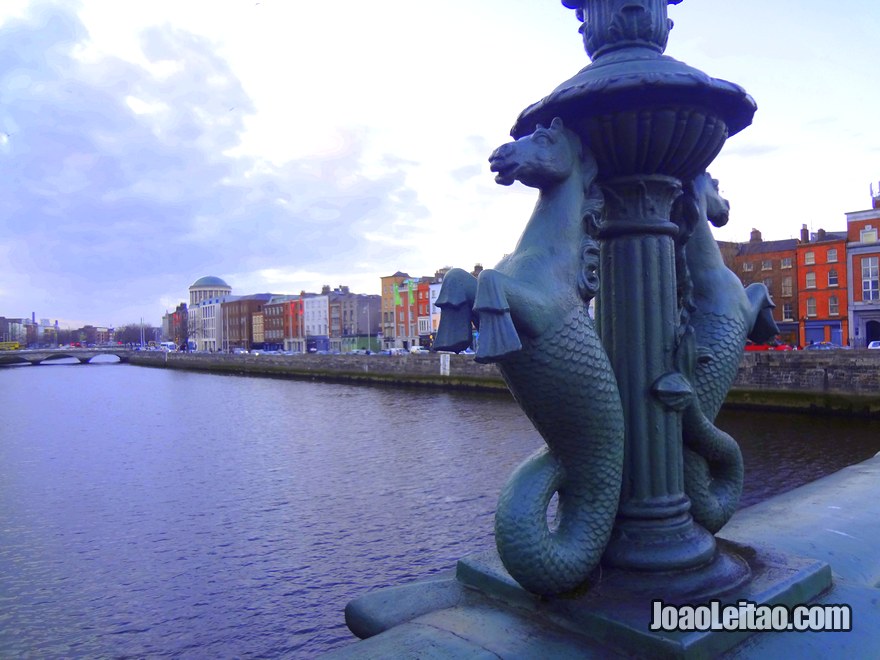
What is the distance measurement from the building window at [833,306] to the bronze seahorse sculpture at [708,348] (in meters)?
36.9

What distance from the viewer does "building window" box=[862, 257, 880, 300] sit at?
32.9 metres

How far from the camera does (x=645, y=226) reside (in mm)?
2541

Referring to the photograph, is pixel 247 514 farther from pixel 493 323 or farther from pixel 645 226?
pixel 493 323

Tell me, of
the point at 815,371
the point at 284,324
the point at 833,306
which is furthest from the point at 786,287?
the point at 284,324

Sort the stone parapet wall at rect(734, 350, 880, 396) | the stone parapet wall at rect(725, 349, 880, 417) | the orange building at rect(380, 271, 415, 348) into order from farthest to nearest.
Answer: the orange building at rect(380, 271, 415, 348), the stone parapet wall at rect(734, 350, 880, 396), the stone parapet wall at rect(725, 349, 880, 417)

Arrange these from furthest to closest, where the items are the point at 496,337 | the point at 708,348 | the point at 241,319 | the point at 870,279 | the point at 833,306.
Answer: the point at 241,319 → the point at 833,306 → the point at 870,279 → the point at 708,348 → the point at 496,337

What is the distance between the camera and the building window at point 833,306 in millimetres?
34438

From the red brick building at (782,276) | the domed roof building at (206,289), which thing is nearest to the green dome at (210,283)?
the domed roof building at (206,289)

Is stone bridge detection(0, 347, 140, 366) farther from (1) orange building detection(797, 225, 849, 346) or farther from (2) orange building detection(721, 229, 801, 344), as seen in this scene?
(1) orange building detection(797, 225, 849, 346)

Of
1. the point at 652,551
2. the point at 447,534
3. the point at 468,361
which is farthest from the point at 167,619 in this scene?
the point at 468,361

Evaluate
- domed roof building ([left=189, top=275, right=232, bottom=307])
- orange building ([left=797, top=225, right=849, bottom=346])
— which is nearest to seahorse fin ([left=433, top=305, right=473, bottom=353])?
orange building ([left=797, top=225, right=849, bottom=346])

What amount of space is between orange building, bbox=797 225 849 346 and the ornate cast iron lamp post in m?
37.0

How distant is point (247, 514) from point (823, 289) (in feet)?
111

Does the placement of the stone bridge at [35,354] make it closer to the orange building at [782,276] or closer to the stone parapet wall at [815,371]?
the orange building at [782,276]
